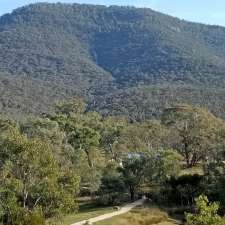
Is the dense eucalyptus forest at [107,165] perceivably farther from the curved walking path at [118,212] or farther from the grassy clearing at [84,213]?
the curved walking path at [118,212]

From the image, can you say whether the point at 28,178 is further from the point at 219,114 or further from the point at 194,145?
the point at 219,114

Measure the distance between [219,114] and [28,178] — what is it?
97.5m

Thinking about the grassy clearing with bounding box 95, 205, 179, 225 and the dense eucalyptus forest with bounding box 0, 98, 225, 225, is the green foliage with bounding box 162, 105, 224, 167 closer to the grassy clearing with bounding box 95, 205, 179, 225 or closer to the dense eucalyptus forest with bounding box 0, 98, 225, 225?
the dense eucalyptus forest with bounding box 0, 98, 225, 225

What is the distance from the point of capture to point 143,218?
169 ft

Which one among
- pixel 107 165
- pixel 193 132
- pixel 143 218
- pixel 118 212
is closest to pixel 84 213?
pixel 118 212

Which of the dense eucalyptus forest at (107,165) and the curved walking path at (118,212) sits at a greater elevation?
the dense eucalyptus forest at (107,165)

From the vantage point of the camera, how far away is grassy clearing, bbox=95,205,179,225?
163 feet

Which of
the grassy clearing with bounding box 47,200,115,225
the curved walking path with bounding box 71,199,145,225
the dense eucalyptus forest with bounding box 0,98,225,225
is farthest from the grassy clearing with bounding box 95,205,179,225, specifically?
the dense eucalyptus forest with bounding box 0,98,225,225

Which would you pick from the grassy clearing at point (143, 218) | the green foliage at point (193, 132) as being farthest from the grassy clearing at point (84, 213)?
the green foliage at point (193, 132)

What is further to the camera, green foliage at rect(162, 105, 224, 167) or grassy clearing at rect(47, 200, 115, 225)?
green foliage at rect(162, 105, 224, 167)

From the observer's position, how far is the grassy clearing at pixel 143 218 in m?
49.5

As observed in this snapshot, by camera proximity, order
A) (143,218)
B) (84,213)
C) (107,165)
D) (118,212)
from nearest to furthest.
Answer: (143,218) → (118,212) → (84,213) → (107,165)

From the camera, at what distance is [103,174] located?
2569 inches

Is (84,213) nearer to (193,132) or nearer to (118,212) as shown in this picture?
(118,212)
